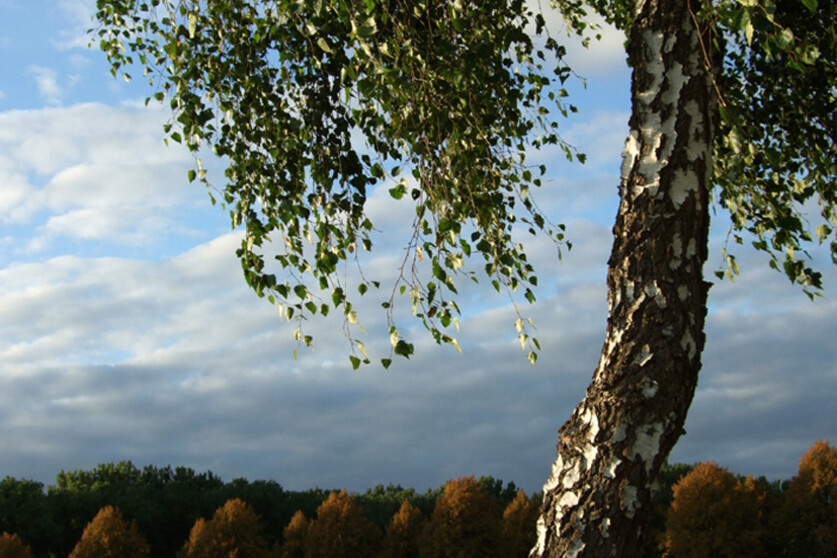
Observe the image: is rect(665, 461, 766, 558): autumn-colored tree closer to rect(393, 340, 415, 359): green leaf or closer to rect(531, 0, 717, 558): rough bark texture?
rect(531, 0, 717, 558): rough bark texture

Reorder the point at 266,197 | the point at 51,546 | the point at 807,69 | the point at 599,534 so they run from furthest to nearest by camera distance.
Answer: the point at 51,546, the point at 807,69, the point at 266,197, the point at 599,534

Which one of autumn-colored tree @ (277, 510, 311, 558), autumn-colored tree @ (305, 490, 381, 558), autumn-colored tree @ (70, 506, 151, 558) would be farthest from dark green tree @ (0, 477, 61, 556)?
autumn-colored tree @ (305, 490, 381, 558)

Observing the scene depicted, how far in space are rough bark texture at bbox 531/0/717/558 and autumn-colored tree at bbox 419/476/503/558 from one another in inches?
363

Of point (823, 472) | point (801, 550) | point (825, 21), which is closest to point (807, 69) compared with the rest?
point (825, 21)

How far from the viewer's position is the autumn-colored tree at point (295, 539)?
46.7 ft

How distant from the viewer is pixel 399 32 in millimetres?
4188

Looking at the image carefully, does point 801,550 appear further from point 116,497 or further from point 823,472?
point 116,497

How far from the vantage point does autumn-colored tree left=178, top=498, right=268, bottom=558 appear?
44.6 feet

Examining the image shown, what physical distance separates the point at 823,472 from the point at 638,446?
383 inches

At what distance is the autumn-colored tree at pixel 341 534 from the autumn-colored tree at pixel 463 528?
1.13m

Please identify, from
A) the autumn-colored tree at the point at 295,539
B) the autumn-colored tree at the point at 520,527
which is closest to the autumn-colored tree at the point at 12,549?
the autumn-colored tree at the point at 295,539

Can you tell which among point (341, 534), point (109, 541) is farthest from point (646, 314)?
point (109, 541)

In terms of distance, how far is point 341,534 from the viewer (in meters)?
13.5

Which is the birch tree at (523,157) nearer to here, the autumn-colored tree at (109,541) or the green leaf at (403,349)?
the green leaf at (403,349)
